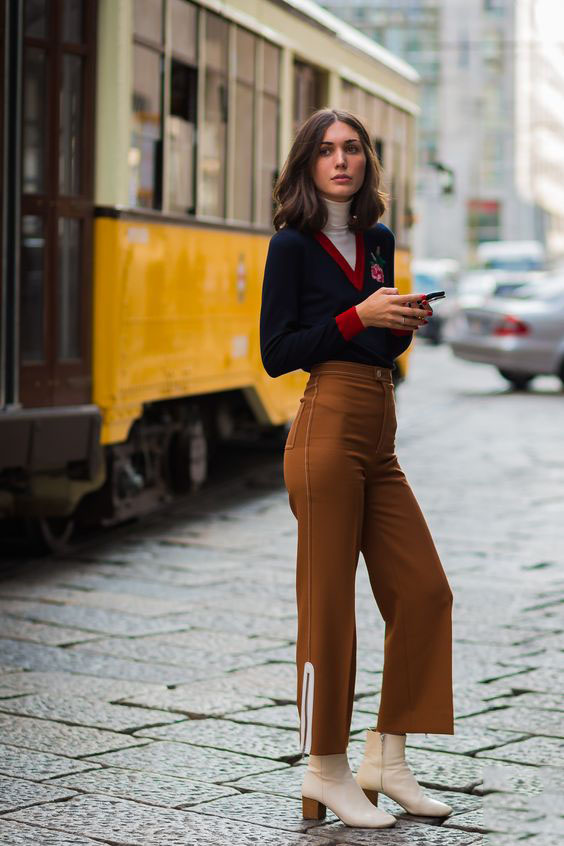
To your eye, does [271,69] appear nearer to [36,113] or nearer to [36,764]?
[36,113]

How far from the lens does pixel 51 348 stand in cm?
755

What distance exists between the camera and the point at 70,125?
770 centimetres

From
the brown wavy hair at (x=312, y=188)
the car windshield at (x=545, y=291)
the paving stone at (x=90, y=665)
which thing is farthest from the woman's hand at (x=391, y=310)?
the car windshield at (x=545, y=291)

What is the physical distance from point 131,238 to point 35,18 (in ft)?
3.86

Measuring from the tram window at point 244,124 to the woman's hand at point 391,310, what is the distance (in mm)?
6177

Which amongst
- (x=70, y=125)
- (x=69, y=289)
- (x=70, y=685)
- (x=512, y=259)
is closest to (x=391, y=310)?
(x=70, y=685)

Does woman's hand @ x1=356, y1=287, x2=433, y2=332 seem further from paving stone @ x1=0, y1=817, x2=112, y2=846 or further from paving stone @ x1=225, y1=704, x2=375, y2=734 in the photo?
paving stone @ x1=225, y1=704, x2=375, y2=734

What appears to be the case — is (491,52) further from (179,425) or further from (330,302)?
(330,302)

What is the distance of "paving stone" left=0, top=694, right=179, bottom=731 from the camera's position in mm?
4945

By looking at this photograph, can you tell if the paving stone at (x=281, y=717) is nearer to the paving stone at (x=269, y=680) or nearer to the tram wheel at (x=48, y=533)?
the paving stone at (x=269, y=680)

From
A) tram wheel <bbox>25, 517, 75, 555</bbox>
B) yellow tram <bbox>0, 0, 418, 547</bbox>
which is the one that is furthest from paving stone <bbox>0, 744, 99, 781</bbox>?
tram wheel <bbox>25, 517, 75, 555</bbox>

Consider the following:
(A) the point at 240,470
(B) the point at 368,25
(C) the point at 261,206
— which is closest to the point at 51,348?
(C) the point at 261,206

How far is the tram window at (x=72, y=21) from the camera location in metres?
7.63

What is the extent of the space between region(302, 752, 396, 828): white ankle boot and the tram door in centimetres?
384
